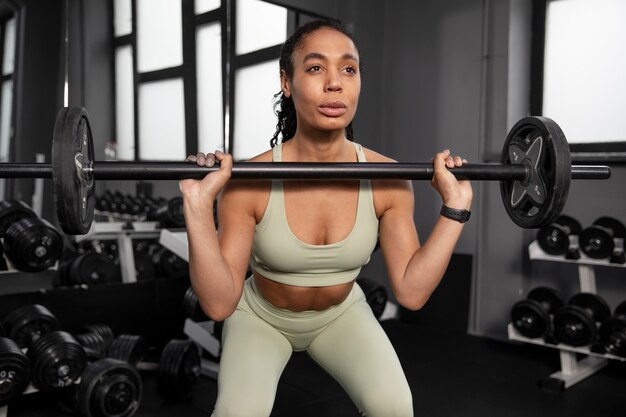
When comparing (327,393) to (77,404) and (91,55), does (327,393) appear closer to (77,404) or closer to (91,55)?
(77,404)

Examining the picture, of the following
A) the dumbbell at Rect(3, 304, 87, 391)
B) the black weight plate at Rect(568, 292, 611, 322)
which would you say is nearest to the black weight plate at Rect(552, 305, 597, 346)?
the black weight plate at Rect(568, 292, 611, 322)

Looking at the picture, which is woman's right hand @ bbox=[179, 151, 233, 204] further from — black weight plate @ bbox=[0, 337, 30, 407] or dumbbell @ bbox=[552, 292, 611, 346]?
dumbbell @ bbox=[552, 292, 611, 346]

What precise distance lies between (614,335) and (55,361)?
2.51 m

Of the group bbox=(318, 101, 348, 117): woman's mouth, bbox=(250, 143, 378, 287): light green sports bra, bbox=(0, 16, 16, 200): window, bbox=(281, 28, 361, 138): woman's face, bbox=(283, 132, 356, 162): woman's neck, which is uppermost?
bbox=(0, 16, 16, 200): window

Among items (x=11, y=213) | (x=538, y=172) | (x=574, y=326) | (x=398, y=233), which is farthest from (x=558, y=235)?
(x=11, y=213)

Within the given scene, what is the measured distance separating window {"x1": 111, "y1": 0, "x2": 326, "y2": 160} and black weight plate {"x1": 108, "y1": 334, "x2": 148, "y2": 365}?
1221 millimetres

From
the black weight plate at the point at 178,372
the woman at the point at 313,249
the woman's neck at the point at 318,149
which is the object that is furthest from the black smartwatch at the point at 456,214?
the black weight plate at the point at 178,372

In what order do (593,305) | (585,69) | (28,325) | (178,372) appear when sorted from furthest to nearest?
(585,69)
(593,305)
(178,372)
(28,325)

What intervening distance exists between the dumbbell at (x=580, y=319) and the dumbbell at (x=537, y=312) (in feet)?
0.19

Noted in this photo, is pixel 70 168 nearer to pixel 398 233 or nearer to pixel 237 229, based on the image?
pixel 237 229

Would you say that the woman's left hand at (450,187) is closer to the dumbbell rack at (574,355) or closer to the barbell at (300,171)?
the barbell at (300,171)

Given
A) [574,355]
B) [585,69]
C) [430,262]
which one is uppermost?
[585,69]

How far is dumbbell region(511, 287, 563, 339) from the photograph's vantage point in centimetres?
292

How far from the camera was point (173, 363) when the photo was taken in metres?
2.54
